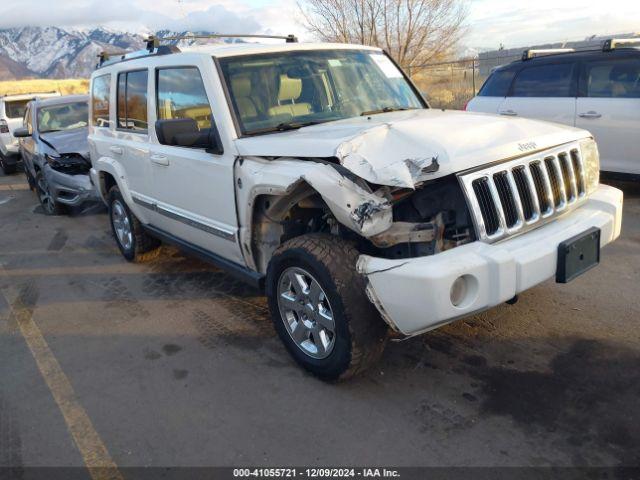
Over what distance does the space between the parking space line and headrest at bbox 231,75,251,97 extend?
2234mm

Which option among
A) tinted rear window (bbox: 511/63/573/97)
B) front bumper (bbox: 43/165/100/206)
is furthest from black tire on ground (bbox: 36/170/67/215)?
tinted rear window (bbox: 511/63/573/97)

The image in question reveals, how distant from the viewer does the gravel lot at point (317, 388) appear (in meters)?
2.85

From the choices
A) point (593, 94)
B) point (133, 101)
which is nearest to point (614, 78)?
point (593, 94)

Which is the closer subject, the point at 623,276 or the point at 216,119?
the point at 216,119

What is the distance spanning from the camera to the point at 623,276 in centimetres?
475

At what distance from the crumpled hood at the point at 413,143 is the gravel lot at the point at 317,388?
4.19 feet

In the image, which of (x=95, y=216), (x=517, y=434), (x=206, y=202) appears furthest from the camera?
(x=95, y=216)

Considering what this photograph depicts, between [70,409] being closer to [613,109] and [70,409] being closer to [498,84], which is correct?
[613,109]

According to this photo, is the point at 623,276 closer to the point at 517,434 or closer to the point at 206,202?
the point at 517,434

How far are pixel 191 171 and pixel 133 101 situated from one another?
1388 mm

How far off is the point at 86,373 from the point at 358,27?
1902cm

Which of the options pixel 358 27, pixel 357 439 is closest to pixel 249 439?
pixel 357 439

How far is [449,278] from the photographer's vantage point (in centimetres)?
271

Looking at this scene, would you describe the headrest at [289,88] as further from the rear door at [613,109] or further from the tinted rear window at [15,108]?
the tinted rear window at [15,108]
